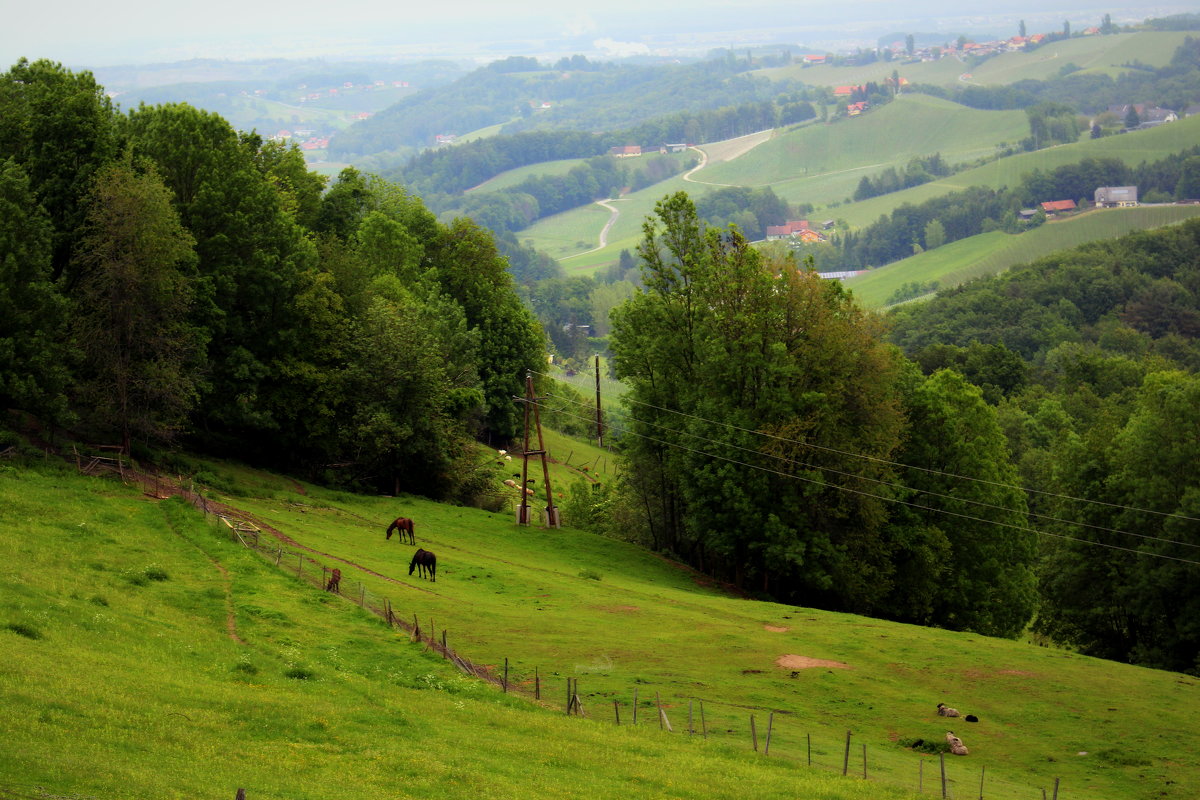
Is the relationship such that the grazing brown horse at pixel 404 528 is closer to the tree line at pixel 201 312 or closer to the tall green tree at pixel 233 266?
the tree line at pixel 201 312

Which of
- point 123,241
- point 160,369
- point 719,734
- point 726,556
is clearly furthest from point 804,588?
point 123,241

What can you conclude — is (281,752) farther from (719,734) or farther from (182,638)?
(719,734)

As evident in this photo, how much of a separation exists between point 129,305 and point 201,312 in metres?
5.52

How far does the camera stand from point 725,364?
55656mm

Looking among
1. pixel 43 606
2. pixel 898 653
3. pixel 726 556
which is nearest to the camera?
pixel 43 606

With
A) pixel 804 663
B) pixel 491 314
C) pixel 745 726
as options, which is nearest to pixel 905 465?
pixel 804 663

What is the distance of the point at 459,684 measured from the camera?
2970cm

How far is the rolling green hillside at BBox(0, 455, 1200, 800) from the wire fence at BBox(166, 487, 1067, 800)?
0.13 m

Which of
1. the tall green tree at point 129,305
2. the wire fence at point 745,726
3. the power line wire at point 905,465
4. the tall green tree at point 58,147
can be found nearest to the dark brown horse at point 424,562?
the wire fence at point 745,726

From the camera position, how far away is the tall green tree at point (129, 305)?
4625 cm

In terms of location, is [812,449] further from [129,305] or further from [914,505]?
[129,305]

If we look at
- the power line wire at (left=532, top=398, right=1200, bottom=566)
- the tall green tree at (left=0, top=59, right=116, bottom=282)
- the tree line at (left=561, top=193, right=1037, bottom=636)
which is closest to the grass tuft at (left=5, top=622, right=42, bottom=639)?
→ the tall green tree at (left=0, top=59, right=116, bottom=282)

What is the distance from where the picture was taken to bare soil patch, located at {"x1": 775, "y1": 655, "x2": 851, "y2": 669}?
3625cm

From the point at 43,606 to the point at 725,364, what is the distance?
35.3 m
